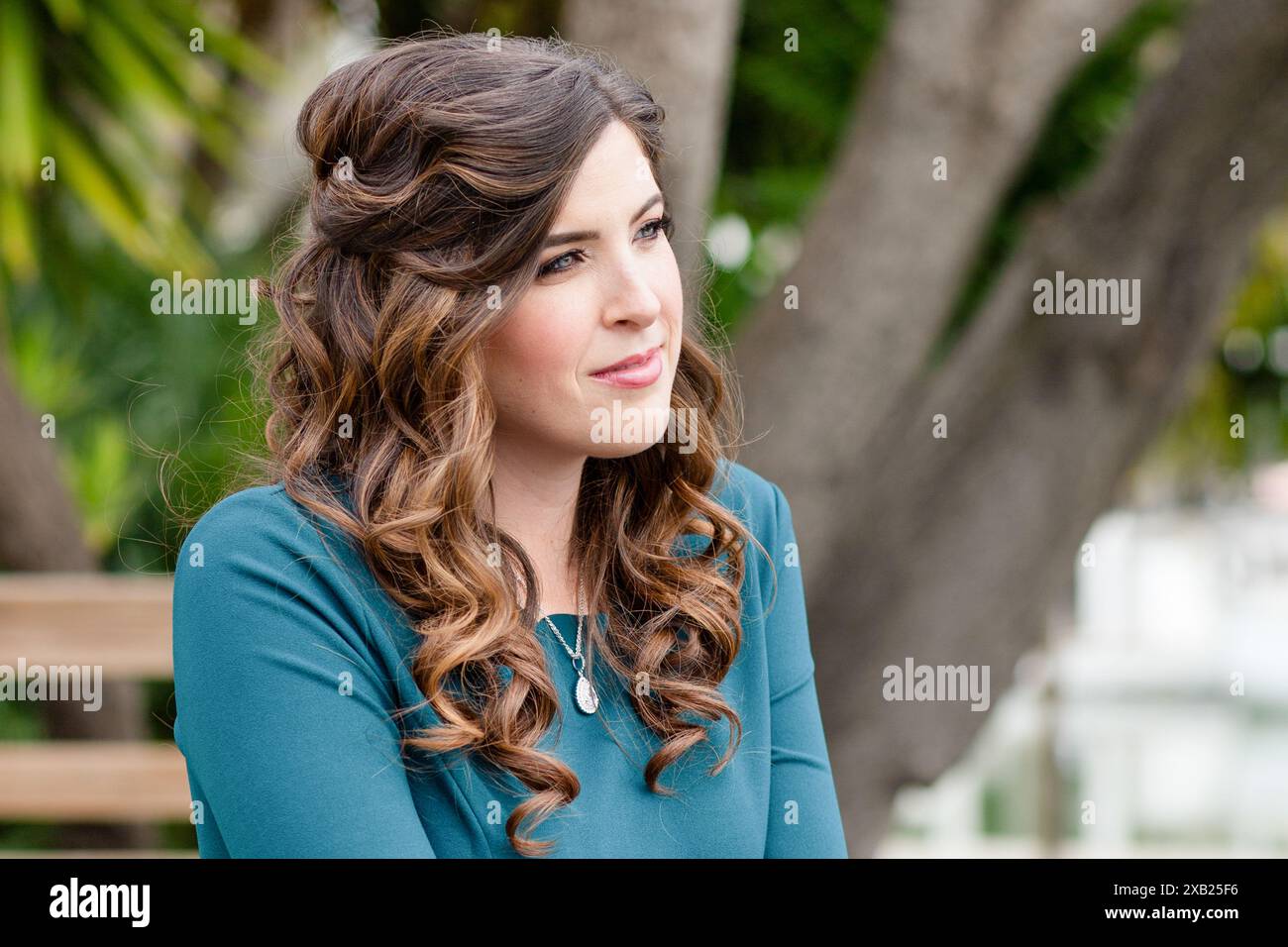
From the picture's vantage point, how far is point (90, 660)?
3.48 m

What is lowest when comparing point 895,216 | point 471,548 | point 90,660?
point 90,660

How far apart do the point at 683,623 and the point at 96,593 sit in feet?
7.32

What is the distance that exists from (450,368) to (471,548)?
21 centimetres

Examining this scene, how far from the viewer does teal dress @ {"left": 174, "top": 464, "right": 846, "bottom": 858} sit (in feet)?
4.64

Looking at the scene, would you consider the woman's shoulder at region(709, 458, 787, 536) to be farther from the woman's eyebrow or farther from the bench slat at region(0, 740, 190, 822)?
the bench slat at region(0, 740, 190, 822)

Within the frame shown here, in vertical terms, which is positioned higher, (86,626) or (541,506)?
(541,506)

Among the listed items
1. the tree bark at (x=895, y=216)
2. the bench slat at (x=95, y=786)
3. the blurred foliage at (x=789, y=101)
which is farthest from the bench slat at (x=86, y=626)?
the blurred foliage at (x=789, y=101)

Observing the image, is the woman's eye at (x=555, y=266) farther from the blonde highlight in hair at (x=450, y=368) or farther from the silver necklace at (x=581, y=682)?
the silver necklace at (x=581, y=682)

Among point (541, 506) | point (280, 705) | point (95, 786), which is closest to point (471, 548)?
point (541, 506)

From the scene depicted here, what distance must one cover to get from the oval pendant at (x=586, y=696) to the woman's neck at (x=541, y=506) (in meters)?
0.11

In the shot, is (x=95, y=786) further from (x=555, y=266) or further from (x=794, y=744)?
(x=555, y=266)

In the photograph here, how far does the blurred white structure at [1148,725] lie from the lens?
5133 mm
